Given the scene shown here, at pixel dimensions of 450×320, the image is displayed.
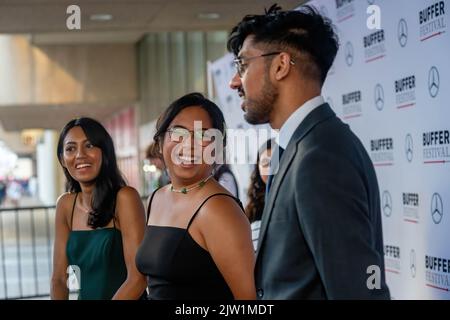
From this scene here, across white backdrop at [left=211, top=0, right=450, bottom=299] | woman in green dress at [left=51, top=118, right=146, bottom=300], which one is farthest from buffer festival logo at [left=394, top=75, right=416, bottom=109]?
woman in green dress at [left=51, top=118, right=146, bottom=300]

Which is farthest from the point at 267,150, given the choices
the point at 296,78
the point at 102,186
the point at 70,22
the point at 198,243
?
the point at 70,22

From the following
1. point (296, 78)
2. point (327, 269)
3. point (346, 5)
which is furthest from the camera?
point (346, 5)

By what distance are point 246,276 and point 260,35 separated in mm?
701

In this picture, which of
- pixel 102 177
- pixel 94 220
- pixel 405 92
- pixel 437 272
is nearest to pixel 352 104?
pixel 405 92

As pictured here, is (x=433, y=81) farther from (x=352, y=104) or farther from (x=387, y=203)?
(x=352, y=104)

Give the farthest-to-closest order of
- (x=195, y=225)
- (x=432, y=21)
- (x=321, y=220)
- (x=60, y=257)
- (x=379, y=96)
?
1. (x=379, y=96)
2. (x=432, y=21)
3. (x=60, y=257)
4. (x=195, y=225)
5. (x=321, y=220)

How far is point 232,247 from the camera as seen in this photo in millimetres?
2246

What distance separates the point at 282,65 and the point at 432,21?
1.90m

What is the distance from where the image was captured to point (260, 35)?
207 centimetres

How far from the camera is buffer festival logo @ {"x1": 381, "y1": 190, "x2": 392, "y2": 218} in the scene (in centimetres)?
422

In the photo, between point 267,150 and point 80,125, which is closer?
point 80,125

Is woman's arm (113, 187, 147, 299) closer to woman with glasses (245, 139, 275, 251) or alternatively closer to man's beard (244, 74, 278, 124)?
woman with glasses (245, 139, 275, 251)
